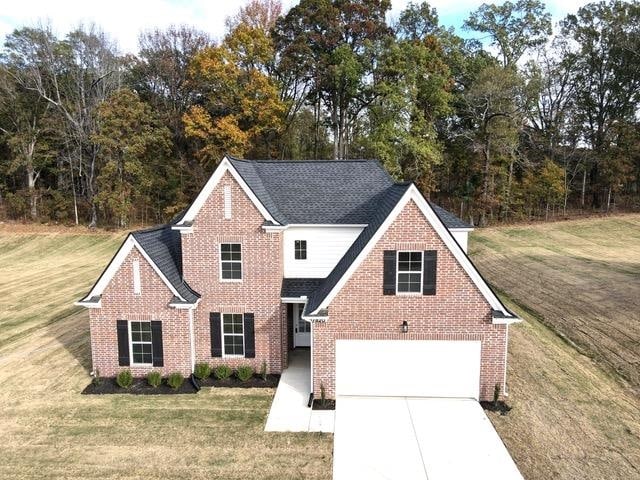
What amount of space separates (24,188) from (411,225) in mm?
50206

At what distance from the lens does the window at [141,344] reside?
607 inches

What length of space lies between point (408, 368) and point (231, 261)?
22.9ft

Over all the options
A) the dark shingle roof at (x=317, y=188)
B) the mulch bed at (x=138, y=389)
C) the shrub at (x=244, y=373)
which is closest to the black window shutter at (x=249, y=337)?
the shrub at (x=244, y=373)

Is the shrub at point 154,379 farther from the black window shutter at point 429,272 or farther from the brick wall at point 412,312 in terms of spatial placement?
the black window shutter at point 429,272

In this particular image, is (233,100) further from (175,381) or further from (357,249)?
(175,381)

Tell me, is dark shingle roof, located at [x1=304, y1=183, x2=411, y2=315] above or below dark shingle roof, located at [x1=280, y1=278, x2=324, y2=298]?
above

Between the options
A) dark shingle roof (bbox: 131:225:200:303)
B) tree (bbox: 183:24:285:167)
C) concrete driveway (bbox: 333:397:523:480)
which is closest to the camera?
concrete driveway (bbox: 333:397:523:480)

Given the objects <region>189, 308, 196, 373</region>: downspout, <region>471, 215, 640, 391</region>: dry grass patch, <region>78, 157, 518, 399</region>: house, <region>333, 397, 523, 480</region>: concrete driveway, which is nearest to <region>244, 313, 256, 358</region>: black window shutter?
<region>78, 157, 518, 399</region>: house

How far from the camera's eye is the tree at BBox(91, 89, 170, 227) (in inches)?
1671

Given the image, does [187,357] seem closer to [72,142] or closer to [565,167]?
[72,142]

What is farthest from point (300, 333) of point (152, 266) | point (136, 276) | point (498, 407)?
point (498, 407)

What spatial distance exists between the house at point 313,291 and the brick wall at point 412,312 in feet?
0.10

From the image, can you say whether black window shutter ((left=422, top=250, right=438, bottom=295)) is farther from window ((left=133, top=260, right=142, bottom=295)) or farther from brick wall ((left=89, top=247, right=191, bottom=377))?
window ((left=133, top=260, right=142, bottom=295))

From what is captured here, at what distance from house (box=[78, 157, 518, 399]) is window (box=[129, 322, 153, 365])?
4 cm
